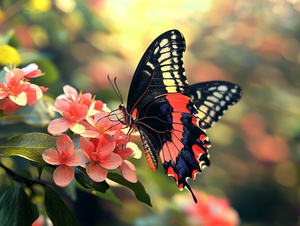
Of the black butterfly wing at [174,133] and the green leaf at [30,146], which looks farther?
the black butterfly wing at [174,133]

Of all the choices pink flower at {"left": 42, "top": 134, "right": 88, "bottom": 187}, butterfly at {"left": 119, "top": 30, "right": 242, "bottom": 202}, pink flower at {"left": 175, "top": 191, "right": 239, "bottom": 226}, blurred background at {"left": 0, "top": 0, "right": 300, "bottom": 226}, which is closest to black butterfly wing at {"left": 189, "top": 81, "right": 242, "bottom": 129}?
butterfly at {"left": 119, "top": 30, "right": 242, "bottom": 202}

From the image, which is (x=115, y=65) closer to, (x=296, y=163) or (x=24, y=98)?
(x=296, y=163)

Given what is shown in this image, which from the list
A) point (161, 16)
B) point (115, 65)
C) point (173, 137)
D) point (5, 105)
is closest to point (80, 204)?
point (115, 65)

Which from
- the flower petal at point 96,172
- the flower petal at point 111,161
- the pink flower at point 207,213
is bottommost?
the pink flower at point 207,213

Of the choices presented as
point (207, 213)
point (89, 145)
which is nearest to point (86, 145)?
point (89, 145)

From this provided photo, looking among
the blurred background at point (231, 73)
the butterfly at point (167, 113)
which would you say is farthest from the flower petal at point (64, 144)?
the blurred background at point (231, 73)

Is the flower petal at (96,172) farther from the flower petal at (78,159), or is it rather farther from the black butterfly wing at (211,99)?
the black butterfly wing at (211,99)

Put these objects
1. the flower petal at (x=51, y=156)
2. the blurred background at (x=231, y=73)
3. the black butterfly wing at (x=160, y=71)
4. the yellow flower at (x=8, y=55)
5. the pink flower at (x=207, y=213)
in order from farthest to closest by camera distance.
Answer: the blurred background at (x=231, y=73), the pink flower at (x=207, y=213), the yellow flower at (x=8, y=55), the black butterfly wing at (x=160, y=71), the flower petal at (x=51, y=156)
